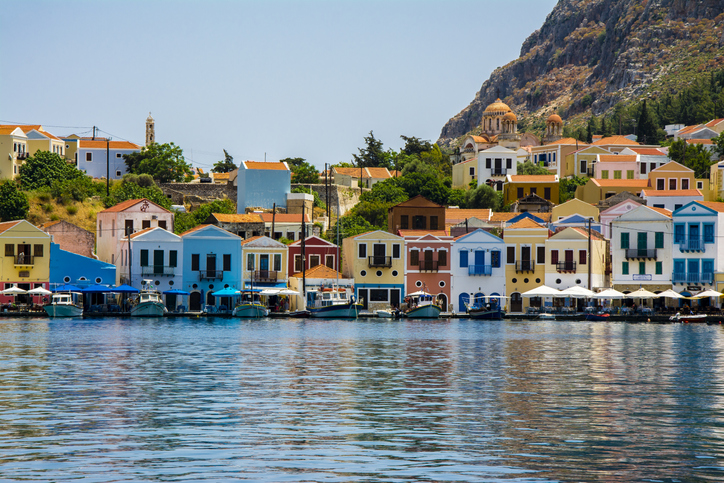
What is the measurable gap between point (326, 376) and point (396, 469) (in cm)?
1468

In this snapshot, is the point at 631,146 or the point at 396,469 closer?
the point at 396,469

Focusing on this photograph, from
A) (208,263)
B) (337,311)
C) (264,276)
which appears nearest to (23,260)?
(208,263)

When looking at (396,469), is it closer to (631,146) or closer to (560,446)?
(560,446)

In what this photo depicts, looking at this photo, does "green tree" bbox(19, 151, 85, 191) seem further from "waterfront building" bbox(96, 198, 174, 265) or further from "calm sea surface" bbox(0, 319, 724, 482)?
"calm sea surface" bbox(0, 319, 724, 482)

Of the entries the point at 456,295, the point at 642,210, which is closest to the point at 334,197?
the point at 456,295

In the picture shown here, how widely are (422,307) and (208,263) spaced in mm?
17282

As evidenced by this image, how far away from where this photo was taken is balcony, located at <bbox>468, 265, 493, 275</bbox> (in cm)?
7269

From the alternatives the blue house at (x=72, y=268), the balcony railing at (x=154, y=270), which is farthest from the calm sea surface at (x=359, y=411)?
the blue house at (x=72, y=268)

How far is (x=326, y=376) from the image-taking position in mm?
30422

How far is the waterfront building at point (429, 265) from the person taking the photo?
73188mm

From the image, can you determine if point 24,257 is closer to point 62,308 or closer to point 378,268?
point 62,308

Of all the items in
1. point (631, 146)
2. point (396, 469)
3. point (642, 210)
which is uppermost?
point (631, 146)

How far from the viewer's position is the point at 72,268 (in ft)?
234

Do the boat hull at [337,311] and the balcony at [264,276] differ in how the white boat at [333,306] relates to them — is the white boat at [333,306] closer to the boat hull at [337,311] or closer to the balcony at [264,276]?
the boat hull at [337,311]
